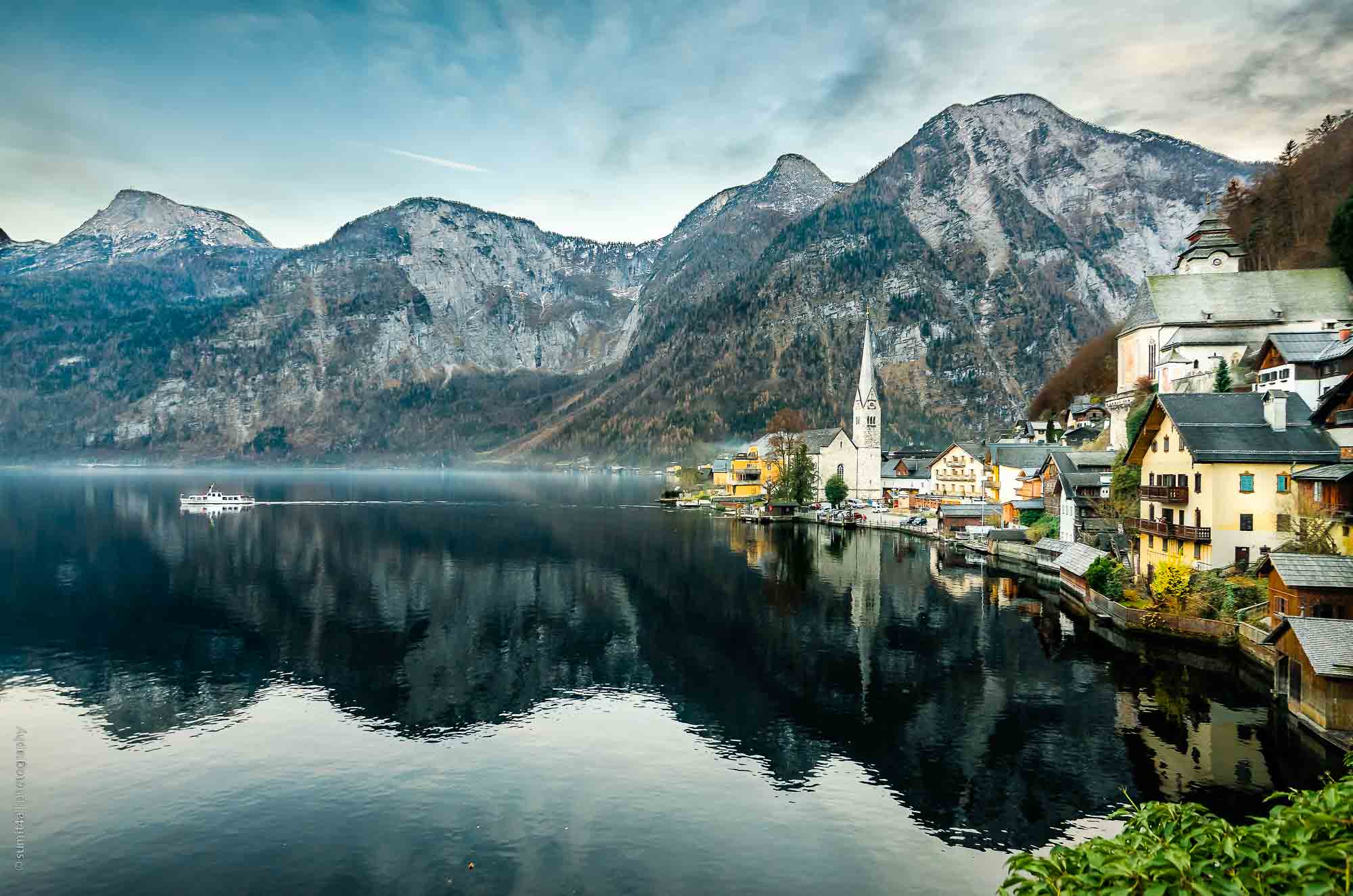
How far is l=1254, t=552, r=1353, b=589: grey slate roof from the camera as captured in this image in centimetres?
3469

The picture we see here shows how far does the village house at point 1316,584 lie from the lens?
3456 cm

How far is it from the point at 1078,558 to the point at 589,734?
4557cm

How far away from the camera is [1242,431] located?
4838cm

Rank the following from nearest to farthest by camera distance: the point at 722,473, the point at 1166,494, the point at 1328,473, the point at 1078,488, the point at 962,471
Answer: the point at 1328,473, the point at 1166,494, the point at 1078,488, the point at 962,471, the point at 722,473

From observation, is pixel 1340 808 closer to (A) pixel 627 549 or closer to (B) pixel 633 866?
(B) pixel 633 866

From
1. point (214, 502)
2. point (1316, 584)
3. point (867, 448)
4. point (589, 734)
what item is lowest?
point (589, 734)

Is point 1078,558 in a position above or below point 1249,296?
below

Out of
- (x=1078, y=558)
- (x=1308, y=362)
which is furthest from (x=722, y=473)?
(x=1308, y=362)

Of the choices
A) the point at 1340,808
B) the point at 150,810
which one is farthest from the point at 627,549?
the point at 1340,808

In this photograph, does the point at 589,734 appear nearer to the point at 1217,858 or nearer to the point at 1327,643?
the point at 1327,643

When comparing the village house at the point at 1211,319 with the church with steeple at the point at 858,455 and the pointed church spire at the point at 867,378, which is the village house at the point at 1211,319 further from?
the pointed church spire at the point at 867,378

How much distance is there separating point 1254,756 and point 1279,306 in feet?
216

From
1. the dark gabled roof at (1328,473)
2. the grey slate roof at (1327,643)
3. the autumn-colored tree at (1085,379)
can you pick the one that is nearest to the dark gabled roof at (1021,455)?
the autumn-colored tree at (1085,379)

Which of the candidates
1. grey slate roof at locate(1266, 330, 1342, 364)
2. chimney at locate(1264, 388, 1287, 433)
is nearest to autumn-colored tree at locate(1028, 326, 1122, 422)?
grey slate roof at locate(1266, 330, 1342, 364)
